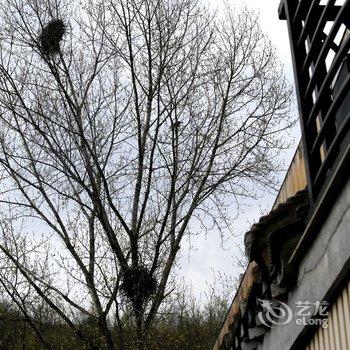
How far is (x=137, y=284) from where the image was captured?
9.80 meters

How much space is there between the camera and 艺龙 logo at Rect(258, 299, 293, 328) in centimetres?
344

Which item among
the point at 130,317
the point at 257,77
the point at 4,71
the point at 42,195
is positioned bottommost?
the point at 130,317

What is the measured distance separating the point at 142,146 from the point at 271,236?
29.6 ft

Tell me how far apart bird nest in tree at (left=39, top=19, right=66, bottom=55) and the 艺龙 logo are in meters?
8.14

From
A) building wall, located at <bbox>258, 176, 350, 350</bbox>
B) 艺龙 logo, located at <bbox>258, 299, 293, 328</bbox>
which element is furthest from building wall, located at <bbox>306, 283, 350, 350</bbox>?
艺龙 logo, located at <bbox>258, 299, 293, 328</bbox>

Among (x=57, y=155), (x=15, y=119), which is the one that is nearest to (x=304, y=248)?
(x=57, y=155)

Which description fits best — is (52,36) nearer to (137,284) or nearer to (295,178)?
(137,284)

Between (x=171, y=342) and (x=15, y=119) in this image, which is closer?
(x=15, y=119)

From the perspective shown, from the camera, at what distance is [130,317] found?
10.7 meters

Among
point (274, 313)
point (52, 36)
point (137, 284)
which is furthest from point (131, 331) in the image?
point (274, 313)

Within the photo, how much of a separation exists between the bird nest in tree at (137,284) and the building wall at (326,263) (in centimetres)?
645

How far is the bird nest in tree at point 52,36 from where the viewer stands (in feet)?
36.1

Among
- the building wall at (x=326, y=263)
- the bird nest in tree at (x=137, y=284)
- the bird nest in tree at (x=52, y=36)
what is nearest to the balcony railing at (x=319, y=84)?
the building wall at (x=326, y=263)

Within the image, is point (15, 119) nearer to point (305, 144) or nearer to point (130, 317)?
point (130, 317)
